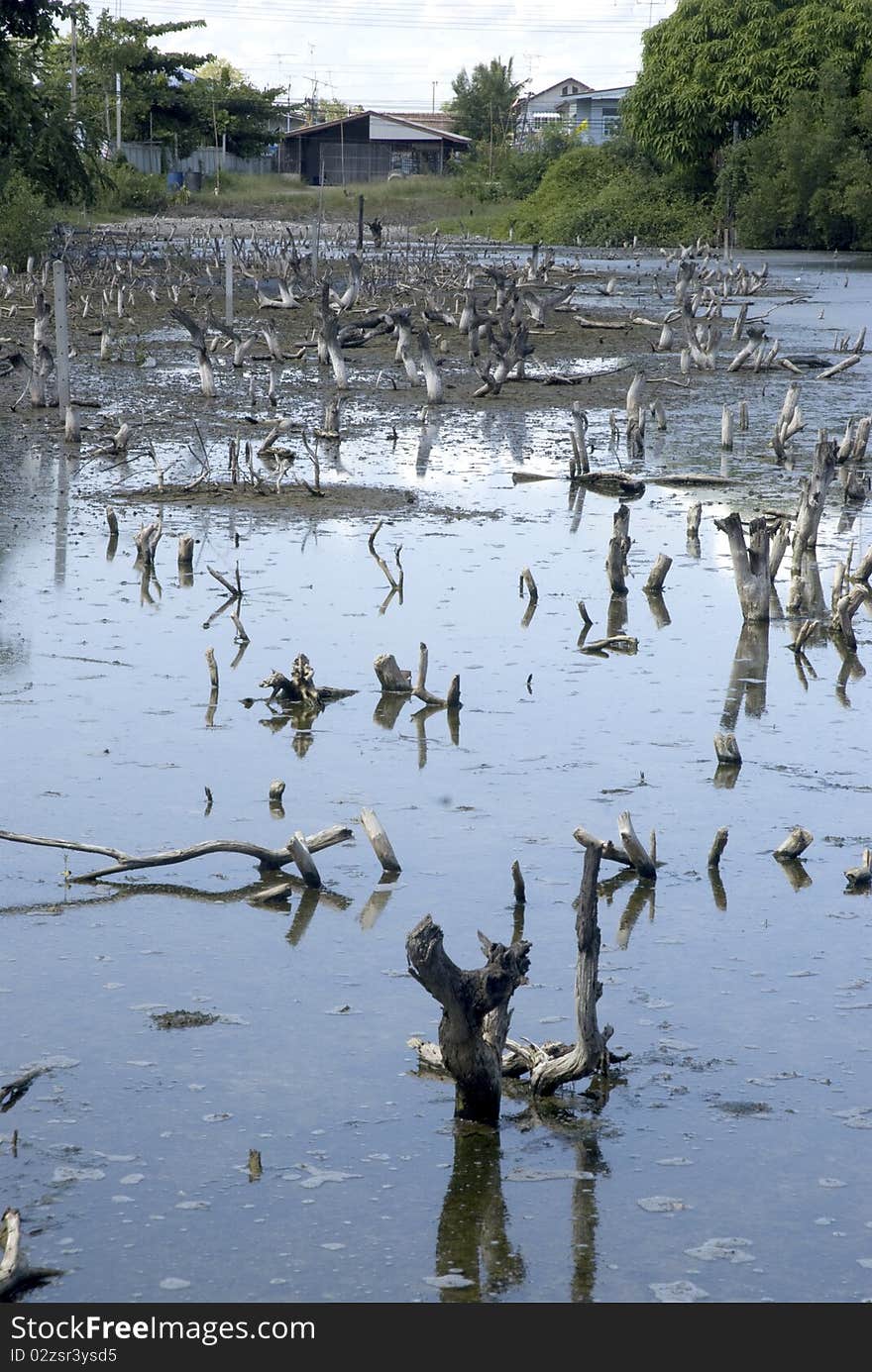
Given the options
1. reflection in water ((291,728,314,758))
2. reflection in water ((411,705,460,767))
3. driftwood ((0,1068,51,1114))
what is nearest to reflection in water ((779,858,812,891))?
reflection in water ((411,705,460,767))

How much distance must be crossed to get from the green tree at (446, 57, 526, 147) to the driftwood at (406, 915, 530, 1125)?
101 metres

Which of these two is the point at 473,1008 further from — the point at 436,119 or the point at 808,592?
the point at 436,119

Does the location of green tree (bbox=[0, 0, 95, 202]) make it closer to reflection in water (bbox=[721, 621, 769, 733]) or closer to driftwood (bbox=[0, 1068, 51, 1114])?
reflection in water (bbox=[721, 621, 769, 733])

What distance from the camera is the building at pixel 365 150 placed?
8550 centimetres

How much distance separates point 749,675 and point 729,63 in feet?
199

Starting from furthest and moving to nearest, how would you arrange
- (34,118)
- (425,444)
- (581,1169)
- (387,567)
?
(34,118), (425,444), (387,567), (581,1169)

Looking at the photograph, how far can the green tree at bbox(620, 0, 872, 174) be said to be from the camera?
6256 centimetres

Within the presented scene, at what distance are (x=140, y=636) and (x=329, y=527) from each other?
3413 millimetres

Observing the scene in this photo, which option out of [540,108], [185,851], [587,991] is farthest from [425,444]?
[540,108]

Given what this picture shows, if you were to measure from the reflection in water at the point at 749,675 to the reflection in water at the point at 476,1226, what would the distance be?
407 centimetres

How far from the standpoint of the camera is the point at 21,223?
114 feet

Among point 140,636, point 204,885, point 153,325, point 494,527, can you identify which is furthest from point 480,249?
point 204,885

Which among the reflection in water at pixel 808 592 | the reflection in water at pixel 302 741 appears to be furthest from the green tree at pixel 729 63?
the reflection in water at pixel 302 741
